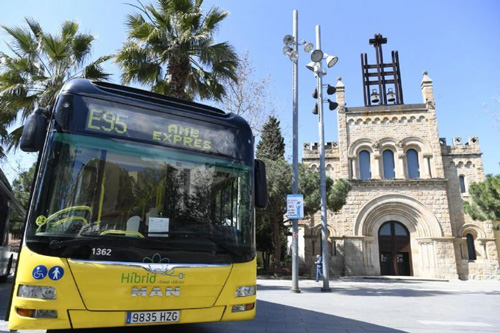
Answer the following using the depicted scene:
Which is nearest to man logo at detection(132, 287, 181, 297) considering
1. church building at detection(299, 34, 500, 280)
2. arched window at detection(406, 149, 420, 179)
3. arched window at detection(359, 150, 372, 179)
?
church building at detection(299, 34, 500, 280)

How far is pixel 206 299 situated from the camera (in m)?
3.85

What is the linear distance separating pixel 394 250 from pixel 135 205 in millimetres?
22721

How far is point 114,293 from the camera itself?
3.40 m

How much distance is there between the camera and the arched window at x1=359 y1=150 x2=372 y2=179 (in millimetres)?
24219

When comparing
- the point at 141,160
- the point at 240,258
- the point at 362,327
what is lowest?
the point at 362,327

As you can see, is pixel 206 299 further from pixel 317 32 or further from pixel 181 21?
pixel 317 32

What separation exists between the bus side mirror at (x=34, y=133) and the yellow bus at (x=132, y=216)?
11 mm

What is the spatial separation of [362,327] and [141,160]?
173 inches

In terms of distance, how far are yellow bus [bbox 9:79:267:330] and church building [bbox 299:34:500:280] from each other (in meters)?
20.0

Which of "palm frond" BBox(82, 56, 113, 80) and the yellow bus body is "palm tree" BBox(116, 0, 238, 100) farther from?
the yellow bus body

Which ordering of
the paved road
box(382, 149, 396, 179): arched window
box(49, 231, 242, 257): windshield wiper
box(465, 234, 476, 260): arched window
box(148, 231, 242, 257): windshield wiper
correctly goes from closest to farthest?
1. box(49, 231, 242, 257): windshield wiper
2. box(148, 231, 242, 257): windshield wiper
3. the paved road
4. box(465, 234, 476, 260): arched window
5. box(382, 149, 396, 179): arched window

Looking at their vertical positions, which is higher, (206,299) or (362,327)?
(206,299)

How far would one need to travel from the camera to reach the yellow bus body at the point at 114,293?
3.21 meters

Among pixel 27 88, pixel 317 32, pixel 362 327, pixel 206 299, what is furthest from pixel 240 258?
pixel 317 32
